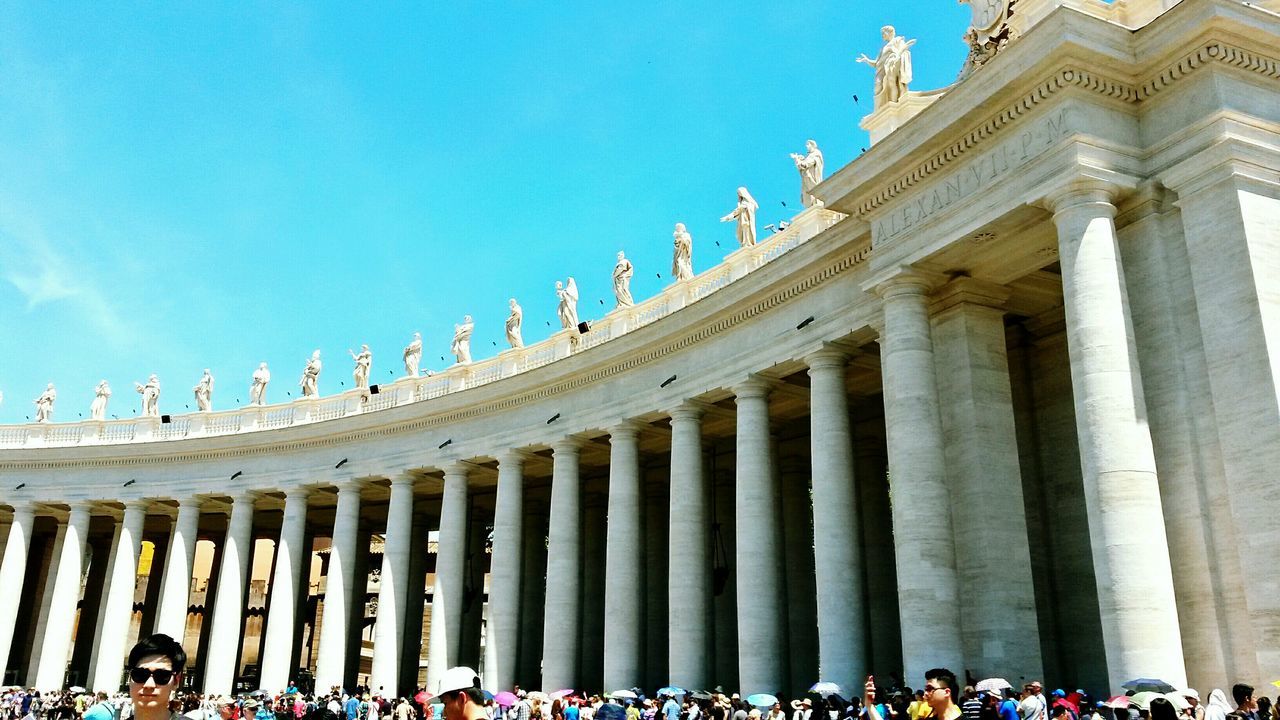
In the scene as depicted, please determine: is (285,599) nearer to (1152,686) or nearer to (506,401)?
(506,401)

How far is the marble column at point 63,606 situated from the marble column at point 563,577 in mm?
41154

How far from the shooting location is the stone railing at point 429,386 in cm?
5181

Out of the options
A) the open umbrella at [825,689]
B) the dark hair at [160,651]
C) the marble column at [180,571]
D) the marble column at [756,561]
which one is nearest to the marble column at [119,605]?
the marble column at [180,571]

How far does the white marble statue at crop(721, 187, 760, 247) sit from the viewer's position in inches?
2104

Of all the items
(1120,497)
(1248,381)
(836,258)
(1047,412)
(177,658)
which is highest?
(836,258)

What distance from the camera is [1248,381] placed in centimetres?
2847

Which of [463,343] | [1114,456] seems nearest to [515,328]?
[463,343]

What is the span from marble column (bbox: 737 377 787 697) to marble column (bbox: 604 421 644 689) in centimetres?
810

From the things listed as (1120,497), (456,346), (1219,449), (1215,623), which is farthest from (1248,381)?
(456,346)

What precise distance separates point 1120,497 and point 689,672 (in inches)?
964

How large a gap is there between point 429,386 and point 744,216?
27.5m

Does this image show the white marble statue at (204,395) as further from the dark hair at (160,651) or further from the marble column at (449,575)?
the dark hair at (160,651)

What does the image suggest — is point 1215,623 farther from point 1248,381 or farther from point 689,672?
point 689,672

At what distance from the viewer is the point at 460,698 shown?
1041 cm
